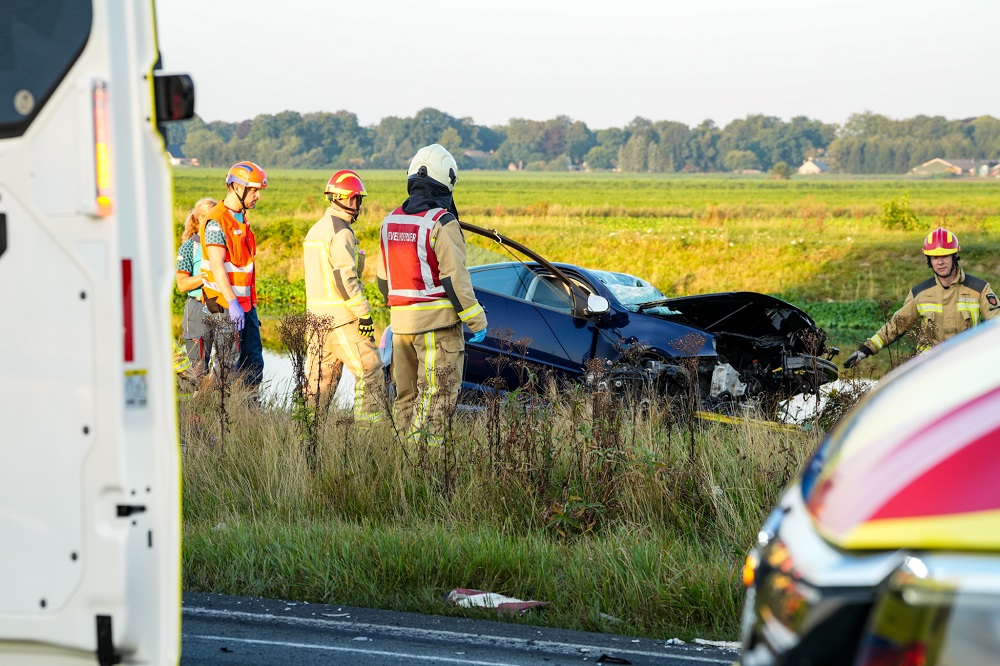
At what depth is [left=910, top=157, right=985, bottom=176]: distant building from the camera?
136m

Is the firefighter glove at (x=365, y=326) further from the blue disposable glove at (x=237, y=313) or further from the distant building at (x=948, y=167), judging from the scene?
the distant building at (x=948, y=167)

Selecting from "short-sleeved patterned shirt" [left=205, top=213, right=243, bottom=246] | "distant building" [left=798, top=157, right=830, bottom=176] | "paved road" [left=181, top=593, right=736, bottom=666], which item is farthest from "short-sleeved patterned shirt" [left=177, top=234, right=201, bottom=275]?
"distant building" [left=798, top=157, right=830, bottom=176]

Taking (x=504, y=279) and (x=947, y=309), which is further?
(x=504, y=279)

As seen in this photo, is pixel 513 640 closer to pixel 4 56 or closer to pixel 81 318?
pixel 81 318

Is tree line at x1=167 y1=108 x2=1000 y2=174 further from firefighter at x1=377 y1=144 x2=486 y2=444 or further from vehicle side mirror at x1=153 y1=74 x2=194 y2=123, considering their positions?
vehicle side mirror at x1=153 y1=74 x2=194 y2=123

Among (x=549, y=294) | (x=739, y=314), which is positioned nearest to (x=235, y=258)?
(x=549, y=294)

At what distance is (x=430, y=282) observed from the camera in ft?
26.1

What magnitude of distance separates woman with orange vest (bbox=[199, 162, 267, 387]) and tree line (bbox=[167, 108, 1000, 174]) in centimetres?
12917

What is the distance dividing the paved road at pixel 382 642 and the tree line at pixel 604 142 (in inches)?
5282

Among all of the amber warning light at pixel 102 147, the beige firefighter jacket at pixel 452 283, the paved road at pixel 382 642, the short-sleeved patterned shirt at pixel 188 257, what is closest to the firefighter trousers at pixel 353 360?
the beige firefighter jacket at pixel 452 283

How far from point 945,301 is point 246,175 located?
5.93 metres

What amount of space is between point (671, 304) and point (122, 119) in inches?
284

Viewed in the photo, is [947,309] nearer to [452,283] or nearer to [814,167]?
[452,283]

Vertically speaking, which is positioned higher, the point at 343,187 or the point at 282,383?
the point at 343,187
